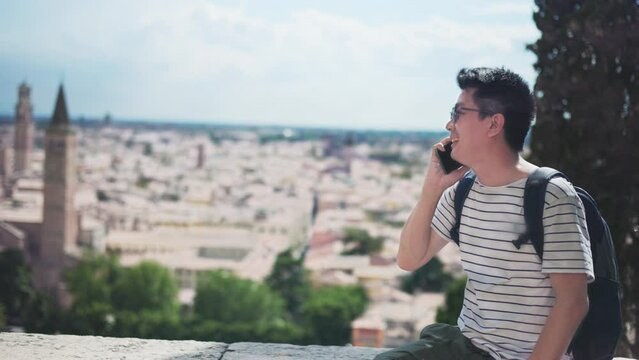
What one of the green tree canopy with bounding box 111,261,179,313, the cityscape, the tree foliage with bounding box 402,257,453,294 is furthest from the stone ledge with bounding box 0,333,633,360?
the tree foliage with bounding box 402,257,453,294

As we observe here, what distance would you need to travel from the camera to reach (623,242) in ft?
10.1

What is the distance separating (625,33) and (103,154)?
59.2m

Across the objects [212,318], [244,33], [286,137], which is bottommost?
[212,318]

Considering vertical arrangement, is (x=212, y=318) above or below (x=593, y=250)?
below

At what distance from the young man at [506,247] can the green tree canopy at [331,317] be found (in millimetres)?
20721

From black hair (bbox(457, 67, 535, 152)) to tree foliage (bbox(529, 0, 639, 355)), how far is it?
210 centimetres

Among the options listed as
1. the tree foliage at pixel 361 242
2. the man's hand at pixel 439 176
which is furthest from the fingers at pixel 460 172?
the tree foliage at pixel 361 242

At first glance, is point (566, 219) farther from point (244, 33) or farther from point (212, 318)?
Result: point (244, 33)

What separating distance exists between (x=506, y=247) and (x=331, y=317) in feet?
72.8

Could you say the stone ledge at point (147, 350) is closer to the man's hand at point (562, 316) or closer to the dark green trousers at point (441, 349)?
the dark green trousers at point (441, 349)

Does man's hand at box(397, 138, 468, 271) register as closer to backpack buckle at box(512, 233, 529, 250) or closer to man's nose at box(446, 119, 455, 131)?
man's nose at box(446, 119, 455, 131)

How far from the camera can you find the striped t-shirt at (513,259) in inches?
35.9

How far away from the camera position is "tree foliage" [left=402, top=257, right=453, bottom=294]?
97.2 ft

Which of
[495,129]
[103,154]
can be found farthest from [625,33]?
[103,154]
